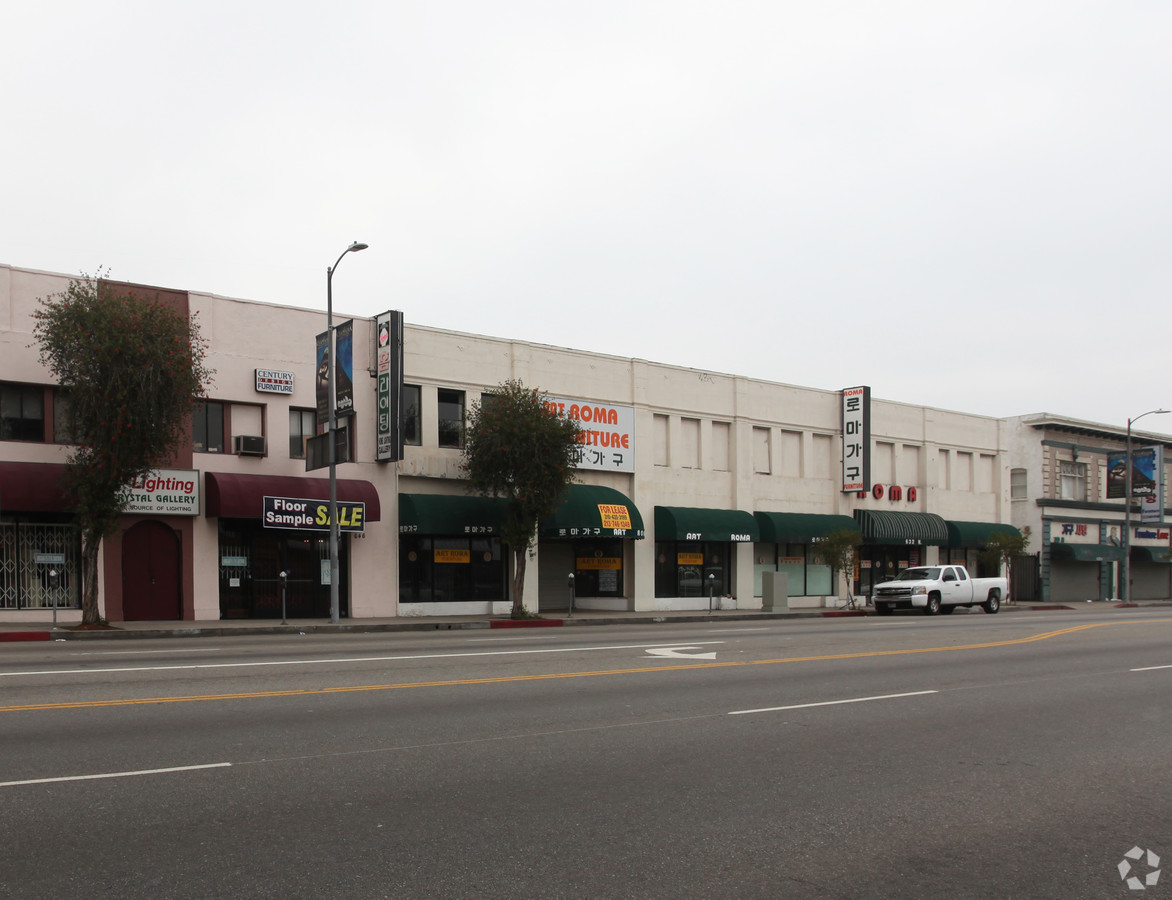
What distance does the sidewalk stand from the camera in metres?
22.1

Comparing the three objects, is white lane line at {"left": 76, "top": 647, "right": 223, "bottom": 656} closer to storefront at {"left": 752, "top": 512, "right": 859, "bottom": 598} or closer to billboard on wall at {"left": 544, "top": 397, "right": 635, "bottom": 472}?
billboard on wall at {"left": 544, "top": 397, "right": 635, "bottom": 472}

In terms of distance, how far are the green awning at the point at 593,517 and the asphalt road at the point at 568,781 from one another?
1731 centimetres

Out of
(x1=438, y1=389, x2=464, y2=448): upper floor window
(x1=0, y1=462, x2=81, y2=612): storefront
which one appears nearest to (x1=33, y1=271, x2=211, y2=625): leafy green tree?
(x1=0, y1=462, x2=81, y2=612): storefront

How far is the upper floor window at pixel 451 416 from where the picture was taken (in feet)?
104

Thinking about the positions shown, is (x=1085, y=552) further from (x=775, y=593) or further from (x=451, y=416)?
(x=451, y=416)

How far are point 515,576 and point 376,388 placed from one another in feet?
22.0

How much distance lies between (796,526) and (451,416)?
14655mm

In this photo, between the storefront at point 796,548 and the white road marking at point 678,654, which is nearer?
the white road marking at point 678,654

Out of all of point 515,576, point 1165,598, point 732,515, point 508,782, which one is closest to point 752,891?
point 508,782

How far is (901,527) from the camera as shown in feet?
143

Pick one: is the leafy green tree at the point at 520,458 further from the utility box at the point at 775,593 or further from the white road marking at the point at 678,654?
the white road marking at the point at 678,654

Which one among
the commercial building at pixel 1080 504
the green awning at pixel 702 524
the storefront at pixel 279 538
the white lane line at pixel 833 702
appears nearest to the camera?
the white lane line at pixel 833 702

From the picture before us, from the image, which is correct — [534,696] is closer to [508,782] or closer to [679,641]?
[508,782]

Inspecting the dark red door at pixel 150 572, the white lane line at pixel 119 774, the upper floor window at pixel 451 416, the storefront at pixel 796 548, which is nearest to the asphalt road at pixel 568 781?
the white lane line at pixel 119 774
